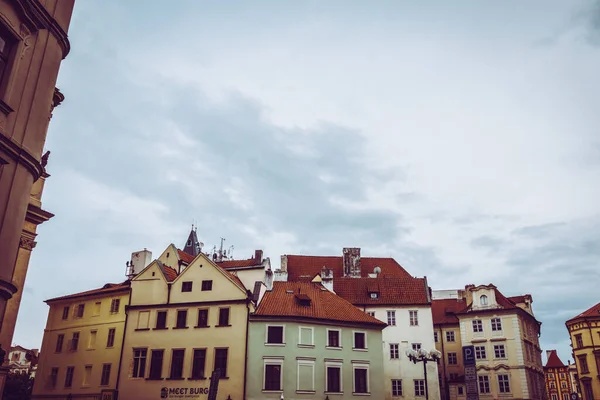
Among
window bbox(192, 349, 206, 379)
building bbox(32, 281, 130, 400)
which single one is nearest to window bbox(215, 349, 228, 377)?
window bbox(192, 349, 206, 379)

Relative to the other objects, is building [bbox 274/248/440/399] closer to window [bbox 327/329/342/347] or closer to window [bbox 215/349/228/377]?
window [bbox 327/329/342/347]

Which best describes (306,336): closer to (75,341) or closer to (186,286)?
(186,286)

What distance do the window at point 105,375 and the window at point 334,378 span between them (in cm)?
1777

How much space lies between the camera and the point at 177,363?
40.2 m

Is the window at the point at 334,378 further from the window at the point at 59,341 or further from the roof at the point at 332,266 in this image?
the window at the point at 59,341

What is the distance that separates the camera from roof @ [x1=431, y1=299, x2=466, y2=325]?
59.7m

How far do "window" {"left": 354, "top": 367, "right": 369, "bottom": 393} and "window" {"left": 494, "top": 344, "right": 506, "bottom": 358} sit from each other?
18.8 metres

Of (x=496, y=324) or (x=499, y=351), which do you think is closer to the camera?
(x=499, y=351)

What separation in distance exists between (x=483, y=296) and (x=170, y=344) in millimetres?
33631

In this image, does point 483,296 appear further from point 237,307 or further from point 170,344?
point 170,344

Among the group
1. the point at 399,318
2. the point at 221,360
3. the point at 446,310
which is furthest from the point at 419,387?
the point at 221,360

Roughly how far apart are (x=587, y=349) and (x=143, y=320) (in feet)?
151

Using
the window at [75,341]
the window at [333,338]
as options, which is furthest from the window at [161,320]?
the window at [333,338]

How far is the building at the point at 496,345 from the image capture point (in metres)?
51.0
